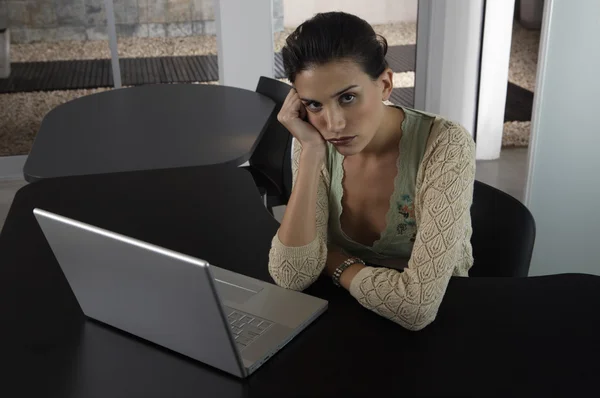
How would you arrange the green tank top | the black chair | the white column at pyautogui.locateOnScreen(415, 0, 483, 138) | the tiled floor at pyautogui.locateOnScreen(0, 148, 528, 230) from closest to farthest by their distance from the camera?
1. the green tank top
2. the black chair
3. the tiled floor at pyautogui.locateOnScreen(0, 148, 528, 230)
4. the white column at pyautogui.locateOnScreen(415, 0, 483, 138)

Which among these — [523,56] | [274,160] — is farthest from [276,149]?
[523,56]

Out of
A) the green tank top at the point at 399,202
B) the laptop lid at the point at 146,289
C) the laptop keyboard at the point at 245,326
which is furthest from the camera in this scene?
the green tank top at the point at 399,202

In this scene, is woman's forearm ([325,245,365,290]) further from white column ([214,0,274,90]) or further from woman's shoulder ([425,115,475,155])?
white column ([214,0,274,90])

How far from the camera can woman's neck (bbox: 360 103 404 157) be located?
1.65m

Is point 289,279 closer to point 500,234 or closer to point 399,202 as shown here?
point 399,202

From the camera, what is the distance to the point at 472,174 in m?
1.52

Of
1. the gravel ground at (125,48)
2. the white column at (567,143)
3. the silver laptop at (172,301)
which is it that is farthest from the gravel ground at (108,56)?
the silver laptop at (172,301)

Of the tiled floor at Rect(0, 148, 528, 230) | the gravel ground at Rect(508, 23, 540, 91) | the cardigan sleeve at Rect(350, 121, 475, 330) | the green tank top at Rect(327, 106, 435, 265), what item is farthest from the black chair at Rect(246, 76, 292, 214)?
the gravel ground at Rect(508, 23, 540, 91)

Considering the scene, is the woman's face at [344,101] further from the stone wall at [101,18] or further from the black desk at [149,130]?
the stone wall at [101,18]

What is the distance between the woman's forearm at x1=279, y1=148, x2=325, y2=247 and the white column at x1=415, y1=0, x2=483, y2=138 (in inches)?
120

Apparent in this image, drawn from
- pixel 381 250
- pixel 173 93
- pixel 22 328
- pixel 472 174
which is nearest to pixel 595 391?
pixel 472 174

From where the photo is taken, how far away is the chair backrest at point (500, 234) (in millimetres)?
1677

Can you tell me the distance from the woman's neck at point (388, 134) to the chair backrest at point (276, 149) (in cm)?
121

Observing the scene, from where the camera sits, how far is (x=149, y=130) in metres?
2.73
